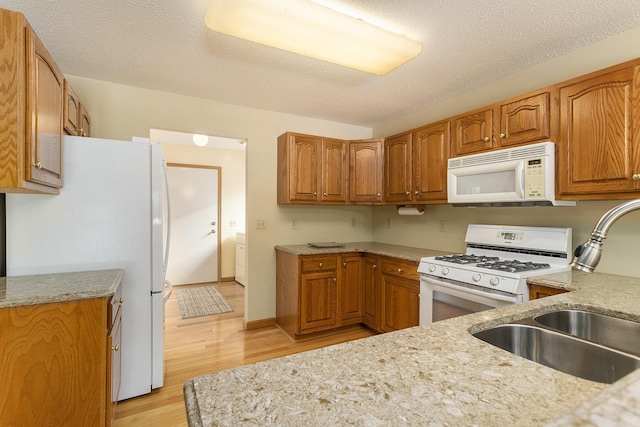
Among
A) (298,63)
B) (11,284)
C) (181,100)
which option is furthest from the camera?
(181,100)

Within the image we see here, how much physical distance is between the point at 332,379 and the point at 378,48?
72.3 inches

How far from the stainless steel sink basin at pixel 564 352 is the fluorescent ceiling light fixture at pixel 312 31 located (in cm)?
162

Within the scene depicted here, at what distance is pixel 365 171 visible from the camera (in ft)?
11.2

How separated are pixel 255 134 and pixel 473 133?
6.94ft

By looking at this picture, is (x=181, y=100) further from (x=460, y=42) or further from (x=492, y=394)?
(x=492, y=394)

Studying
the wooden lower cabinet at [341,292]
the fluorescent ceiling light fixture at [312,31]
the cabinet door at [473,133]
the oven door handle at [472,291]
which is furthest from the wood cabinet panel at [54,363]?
the cabinet door at [473,133]

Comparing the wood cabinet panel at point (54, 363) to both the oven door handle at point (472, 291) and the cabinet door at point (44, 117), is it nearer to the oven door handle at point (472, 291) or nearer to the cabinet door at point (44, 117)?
the cabinet door at point (44, 117)

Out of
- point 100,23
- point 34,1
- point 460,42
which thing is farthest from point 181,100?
point 460,42

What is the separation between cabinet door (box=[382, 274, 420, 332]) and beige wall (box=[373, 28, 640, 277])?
0.68 m

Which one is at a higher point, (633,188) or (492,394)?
(633,188)

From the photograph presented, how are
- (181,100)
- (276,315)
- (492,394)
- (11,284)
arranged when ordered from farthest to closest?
(276,315), (181,100), (11,284), (492,394)

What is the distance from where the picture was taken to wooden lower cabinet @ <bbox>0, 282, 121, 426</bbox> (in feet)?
4.34

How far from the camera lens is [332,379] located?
658 millimetres

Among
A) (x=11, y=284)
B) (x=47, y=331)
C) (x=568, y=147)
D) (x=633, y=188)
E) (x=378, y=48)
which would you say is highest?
(x=378, y=48)
